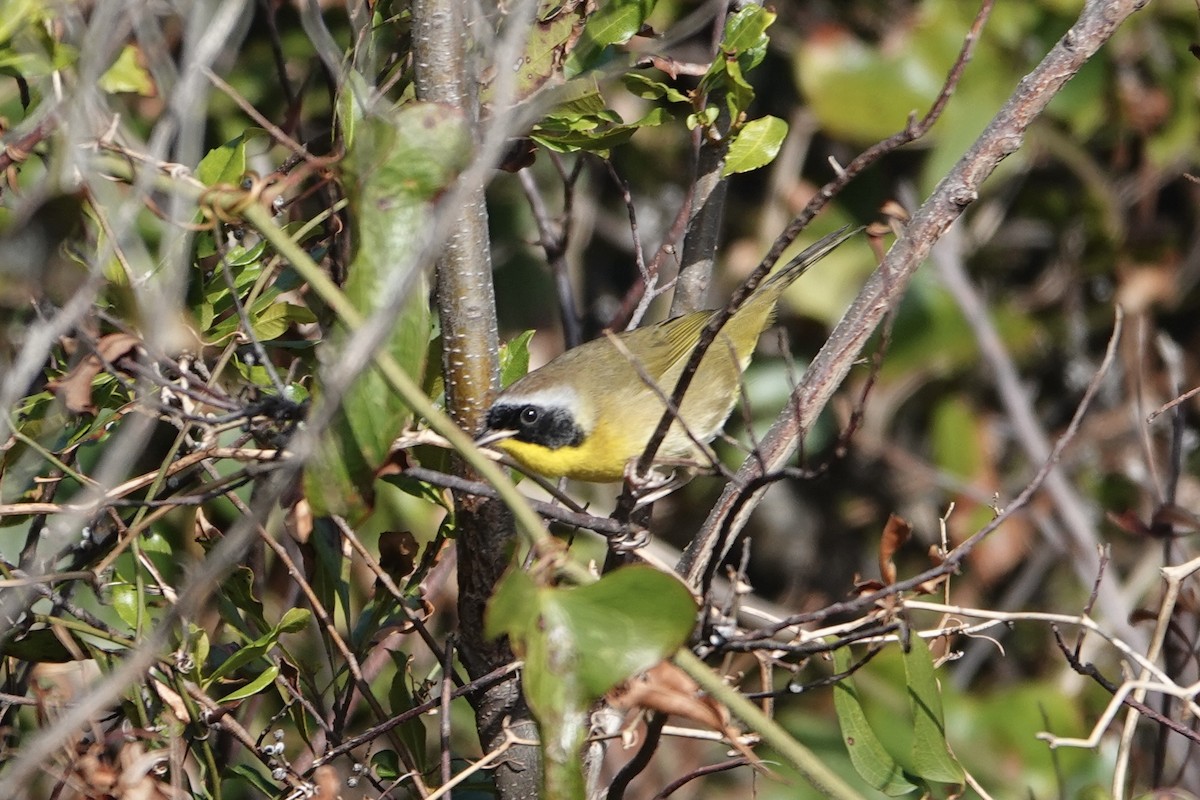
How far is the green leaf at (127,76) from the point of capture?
5.46ft

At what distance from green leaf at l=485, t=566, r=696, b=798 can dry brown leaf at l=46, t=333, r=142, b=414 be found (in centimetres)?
47

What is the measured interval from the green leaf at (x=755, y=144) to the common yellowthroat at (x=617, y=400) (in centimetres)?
47

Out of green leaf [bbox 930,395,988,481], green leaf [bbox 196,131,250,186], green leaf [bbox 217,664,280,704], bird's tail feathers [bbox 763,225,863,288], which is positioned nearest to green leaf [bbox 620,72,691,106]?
green leaf [bbox 196,131,250,186]

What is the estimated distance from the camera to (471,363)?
4.80ft

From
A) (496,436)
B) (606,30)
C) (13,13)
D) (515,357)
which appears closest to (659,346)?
(496,436)

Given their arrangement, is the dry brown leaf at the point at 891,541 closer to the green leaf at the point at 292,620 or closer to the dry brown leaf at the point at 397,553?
the dry brown leaf at the point at 397,553

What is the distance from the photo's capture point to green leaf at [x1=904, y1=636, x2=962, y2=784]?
1430 mm

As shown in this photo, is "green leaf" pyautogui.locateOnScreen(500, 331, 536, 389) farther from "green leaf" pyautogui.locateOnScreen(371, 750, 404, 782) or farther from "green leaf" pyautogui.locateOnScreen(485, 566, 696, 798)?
"green leaf" pyautogui.locateOnScreen(485, 566, 696, 798)

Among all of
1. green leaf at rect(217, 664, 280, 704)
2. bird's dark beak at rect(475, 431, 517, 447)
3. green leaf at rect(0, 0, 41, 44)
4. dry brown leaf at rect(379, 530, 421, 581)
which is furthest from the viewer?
bird's dark beak at rect(475, 431, 517, 447)

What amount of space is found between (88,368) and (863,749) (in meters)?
0.97

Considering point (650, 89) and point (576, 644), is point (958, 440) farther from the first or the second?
point (576, 644)

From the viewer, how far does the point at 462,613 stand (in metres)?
1.53

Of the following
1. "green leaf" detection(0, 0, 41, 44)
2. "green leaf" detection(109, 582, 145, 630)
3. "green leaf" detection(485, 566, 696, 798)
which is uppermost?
"green leaf" detection(0, 0, 41, 44)

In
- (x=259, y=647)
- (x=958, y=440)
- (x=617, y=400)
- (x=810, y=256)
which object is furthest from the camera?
(x=958, y=440)
